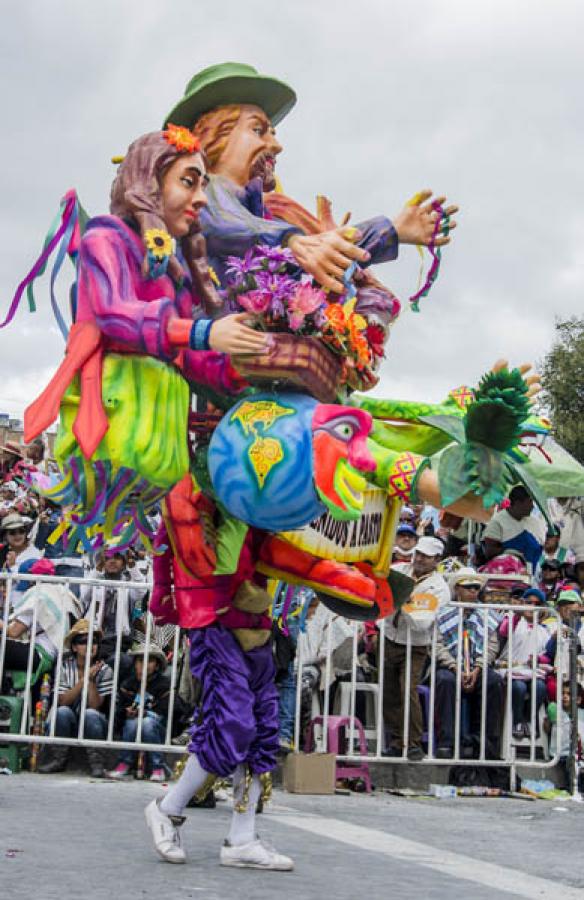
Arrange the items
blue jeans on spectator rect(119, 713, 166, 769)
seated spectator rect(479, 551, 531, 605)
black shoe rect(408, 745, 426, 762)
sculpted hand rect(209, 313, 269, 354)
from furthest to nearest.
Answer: seated spectator rect(479, 551, 531, 605) < black shoe rect(408, 745, 426, 762) < blue jeans on spectator rect(119, 713, 166, 769) < sculpted hand rect(209, 313, 269, 354)

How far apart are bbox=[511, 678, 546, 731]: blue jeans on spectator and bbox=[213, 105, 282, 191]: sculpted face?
14.9 feet

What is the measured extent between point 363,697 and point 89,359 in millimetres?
4555

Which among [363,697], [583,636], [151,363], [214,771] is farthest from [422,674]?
[151,363]

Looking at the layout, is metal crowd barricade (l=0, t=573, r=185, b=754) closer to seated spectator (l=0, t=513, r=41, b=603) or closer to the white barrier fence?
the white barrier fence

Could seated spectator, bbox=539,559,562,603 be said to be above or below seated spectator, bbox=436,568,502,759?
above

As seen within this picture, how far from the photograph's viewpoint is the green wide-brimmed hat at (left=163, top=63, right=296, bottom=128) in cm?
438

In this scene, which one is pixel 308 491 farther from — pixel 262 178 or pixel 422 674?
pixel 422 674

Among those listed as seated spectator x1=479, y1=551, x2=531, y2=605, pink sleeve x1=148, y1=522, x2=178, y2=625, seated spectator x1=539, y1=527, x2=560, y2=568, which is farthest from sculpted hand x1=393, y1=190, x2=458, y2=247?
seated spectator x1=539, y1=527, x2=560, y2=568

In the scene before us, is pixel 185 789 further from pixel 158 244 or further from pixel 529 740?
pixel 529 740

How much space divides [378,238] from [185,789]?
78.5 inches

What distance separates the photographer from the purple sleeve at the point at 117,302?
148 inches

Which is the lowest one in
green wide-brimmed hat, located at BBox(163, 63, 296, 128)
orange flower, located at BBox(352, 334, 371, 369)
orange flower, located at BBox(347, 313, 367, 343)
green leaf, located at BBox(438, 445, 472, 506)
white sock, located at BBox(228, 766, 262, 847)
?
white sock, located at BBox(228, 766, 262, 847)

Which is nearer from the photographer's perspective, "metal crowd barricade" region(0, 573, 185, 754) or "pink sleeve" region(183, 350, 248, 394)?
"pink sleeve" region(183, 350, 248, 394)

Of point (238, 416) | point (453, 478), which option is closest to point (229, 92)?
point (238, 416)
